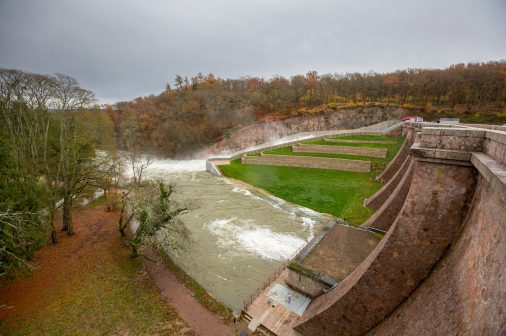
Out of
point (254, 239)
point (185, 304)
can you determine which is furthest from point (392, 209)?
point (185, 304)

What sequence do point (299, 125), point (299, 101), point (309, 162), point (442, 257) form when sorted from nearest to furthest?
point (442, 257) < point (309, 162) < point (299, 125) < point (299, 101)

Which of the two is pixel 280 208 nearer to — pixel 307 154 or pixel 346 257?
pixel 346 257

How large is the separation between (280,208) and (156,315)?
38.9 feet

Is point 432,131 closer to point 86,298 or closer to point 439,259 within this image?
point 439,259

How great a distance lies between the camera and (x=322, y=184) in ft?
75.5

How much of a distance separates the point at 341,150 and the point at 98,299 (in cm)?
2599

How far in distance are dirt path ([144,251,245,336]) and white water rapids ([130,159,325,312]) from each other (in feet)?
3.18

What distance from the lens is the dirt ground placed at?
29.9 ft

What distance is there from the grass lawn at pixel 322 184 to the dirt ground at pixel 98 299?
10.9 m

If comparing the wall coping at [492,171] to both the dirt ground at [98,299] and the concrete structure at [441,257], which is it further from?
the dirt ground at [98,299]

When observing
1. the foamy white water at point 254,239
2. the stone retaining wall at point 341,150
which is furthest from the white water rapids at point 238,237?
the stone retaining wall at point 341,150

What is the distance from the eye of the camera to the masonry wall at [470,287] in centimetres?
370

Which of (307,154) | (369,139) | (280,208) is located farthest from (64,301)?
(369,139)

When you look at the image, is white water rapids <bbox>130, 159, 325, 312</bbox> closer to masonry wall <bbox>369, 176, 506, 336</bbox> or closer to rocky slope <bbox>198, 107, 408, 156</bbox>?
masonry wall <bbox>369, 176, 506, 336</bbox>
